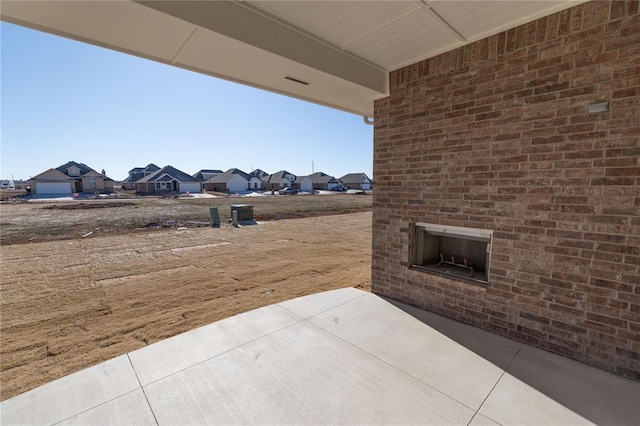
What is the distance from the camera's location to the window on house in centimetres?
347

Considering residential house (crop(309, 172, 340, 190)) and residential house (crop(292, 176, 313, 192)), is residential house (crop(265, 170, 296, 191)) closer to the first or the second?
residential house (crop(292, 176, 313, 192))

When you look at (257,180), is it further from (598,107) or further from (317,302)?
(598,107)

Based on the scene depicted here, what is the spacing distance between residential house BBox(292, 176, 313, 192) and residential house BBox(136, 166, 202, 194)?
2278 centimetres

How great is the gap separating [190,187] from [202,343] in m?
51.7

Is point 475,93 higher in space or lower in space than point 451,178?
higher

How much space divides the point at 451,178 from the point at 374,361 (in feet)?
7.31

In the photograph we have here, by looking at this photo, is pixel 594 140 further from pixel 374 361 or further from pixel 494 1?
pixel 374 361

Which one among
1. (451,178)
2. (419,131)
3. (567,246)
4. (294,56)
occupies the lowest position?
(567,246)

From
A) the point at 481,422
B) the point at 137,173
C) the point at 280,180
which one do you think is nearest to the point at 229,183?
the point at 280,180

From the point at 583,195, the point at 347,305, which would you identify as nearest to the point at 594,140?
the point at 583,195

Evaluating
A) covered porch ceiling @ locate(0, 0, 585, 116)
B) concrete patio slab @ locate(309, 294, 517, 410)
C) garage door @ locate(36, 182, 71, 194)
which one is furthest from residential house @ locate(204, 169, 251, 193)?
concrete patio slab @ locate(309, 294, 517, 410)

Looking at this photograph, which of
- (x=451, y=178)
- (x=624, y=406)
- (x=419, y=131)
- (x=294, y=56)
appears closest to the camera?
(x=624, y=406)

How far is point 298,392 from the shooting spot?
7.23 feet

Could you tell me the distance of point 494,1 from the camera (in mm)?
2350
